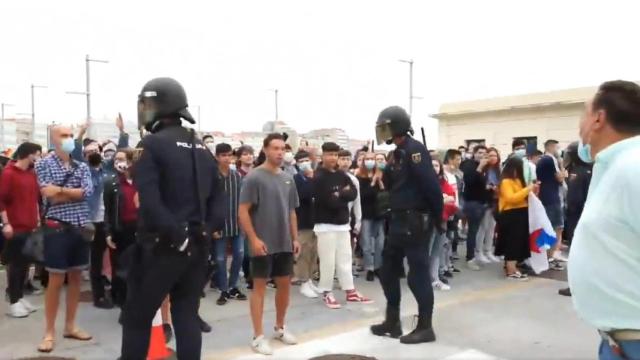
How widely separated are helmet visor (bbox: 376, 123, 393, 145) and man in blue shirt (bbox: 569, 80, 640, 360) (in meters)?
2.78

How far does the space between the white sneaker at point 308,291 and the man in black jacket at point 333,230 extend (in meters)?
0.30

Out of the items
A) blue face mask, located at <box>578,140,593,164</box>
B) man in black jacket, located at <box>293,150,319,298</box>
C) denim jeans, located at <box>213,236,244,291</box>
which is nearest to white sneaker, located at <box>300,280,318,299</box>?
man in black jacket, located at <box>293,150,319,298</box>

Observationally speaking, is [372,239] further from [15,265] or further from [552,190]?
[15,265]

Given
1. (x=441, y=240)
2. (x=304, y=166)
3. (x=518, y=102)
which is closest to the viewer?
(x=441, y=240)

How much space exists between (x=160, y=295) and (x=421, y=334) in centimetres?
251

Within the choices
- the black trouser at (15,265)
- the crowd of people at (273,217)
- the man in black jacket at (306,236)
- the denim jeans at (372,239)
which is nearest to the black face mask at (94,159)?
the crowd of people at (273,217)

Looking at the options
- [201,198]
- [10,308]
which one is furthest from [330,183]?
[10,308]

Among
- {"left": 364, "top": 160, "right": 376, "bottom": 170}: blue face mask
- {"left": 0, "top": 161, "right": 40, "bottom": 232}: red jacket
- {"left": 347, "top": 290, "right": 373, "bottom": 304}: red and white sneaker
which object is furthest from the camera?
{"left": 364, "top": 160, "right": 376, "bottom": 170}: blue face mask

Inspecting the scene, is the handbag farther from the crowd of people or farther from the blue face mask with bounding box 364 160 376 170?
the blue face mask with bounding box 364 160 376 170

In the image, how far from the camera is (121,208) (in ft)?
18.5

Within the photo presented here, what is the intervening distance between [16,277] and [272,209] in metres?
3.00

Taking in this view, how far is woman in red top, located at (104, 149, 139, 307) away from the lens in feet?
18.5

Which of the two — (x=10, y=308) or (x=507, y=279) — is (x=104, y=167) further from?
(x=507, y=279)

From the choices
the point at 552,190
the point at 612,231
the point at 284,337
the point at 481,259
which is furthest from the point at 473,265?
the point at 612,231
